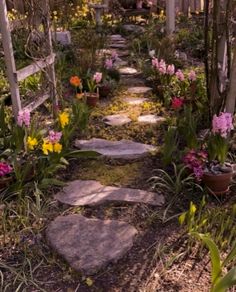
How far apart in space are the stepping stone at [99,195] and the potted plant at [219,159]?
365 mm

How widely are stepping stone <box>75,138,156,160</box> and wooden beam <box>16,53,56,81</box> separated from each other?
0.74m

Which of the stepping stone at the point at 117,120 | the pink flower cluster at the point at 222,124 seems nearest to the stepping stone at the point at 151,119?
the stepping stone at the point at 117,120

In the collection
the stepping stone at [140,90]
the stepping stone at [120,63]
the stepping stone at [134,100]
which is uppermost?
the stepping stone at [120,63]

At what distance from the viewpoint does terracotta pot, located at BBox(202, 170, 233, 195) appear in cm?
290

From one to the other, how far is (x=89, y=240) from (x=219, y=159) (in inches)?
46.4

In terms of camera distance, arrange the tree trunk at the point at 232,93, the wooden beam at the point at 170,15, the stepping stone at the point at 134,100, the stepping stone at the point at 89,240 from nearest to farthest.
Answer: the stepping stone at the point at 89,240 → the tree trunk at the point at 232,93 → the stepping stone at the point at 134,100 → the wooden beam at the point at 170,15

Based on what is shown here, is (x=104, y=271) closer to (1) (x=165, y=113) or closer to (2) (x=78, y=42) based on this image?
Answer: (1) (x=165, y=113)

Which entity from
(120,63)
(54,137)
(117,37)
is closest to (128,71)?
(120,63)

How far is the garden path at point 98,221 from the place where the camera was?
7.63 feet

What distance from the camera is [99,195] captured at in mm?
2928

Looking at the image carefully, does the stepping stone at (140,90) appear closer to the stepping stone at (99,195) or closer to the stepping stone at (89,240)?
the stepping stone at (99,195)

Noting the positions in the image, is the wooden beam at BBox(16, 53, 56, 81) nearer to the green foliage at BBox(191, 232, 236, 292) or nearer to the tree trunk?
the tree trunk

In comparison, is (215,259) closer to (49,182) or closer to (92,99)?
(49,182)

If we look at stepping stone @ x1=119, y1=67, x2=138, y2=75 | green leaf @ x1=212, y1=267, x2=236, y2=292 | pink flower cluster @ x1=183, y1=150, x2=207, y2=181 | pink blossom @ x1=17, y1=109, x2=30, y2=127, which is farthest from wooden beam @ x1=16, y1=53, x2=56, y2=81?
green leaf @ x1=212, y1=267, x2=236, y2=292
